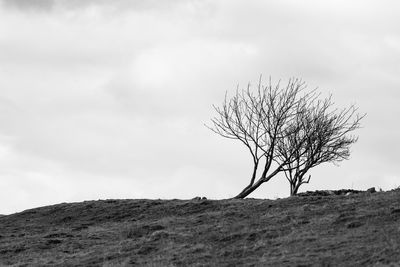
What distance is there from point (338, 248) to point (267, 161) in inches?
675

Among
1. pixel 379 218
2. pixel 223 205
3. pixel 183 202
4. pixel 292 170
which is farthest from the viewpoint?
pixel 292 170

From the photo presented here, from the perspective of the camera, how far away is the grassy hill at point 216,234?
17.5 m

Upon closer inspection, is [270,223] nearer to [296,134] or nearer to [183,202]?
[183,202]

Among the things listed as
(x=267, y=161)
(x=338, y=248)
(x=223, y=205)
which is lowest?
(x=338, y=248)

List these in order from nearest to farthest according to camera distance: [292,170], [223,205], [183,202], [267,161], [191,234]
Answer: [191,234]
[223,205]
[183,202]
[267,161]
[292,170]

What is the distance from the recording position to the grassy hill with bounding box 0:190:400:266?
57.3 feet

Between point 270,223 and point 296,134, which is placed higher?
point 296,134

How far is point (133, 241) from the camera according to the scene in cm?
2172

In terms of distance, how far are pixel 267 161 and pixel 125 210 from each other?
8.28 metres

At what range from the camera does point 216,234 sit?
68.8ft

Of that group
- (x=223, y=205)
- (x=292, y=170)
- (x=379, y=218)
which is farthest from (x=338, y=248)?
(x=292, y=170)

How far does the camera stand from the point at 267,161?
34.4 metres

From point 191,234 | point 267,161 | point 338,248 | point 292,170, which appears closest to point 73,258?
point 191,234

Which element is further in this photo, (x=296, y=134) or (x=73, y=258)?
(x=296, y=134)
